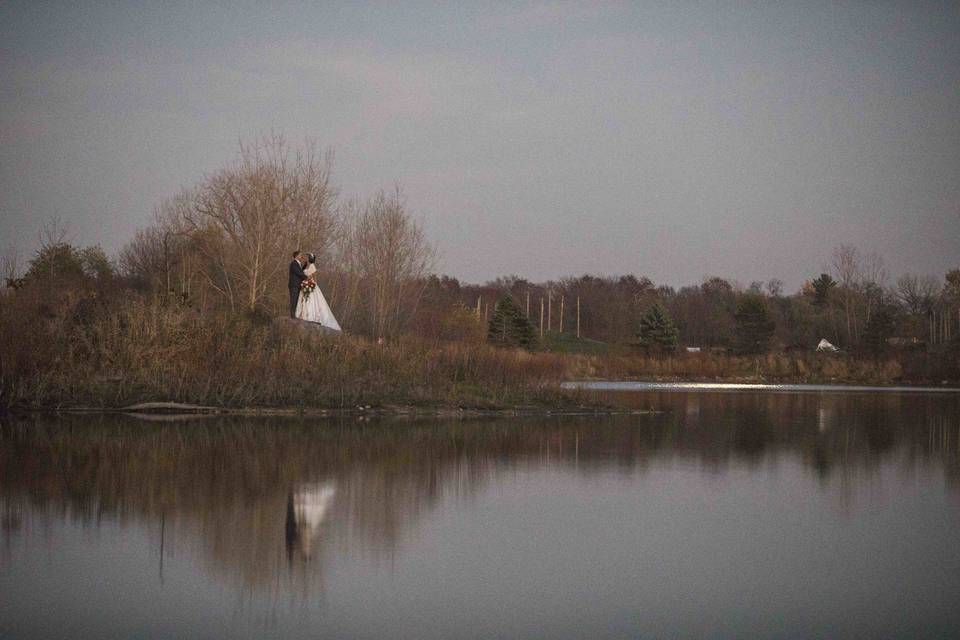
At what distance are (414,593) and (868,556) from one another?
14.7ft

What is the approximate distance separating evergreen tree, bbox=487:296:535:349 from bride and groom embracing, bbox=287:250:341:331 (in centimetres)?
2903

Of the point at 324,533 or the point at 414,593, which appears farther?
the point at 324,533

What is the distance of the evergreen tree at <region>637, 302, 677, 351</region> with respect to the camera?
201 feet

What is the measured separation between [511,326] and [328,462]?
45.4 metres

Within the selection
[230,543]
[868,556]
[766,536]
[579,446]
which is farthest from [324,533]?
[579,446]

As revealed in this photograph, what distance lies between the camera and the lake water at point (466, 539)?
23.0ft

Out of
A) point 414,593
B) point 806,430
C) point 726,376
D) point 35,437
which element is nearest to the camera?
point 414,593

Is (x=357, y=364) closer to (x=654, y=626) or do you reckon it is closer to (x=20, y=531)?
(x=20, y=531)

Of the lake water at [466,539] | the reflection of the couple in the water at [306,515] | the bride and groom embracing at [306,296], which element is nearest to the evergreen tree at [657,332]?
the bride and groom embracing at [306,296]

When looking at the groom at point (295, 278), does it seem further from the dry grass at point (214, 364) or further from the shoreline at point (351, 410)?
the shoreline at point (351, 410)

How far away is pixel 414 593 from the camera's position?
7570 mm

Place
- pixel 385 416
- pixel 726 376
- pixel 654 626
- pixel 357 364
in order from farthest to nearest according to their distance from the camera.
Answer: pixel 726 376 → pixel 357 364 → pixel 385 416 → pixel 654 626

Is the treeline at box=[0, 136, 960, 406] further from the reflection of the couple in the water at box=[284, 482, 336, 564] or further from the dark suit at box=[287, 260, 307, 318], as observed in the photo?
the reflection of the couple in the water at box=[284, 482, 336, 564]

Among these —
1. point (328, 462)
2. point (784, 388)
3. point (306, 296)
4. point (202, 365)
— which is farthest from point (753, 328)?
point (328, 462)
